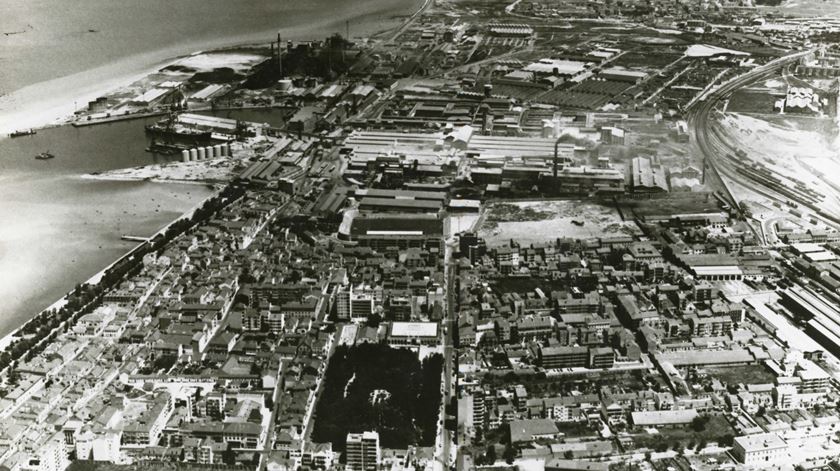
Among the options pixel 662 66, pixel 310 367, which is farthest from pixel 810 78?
pixel 310 367

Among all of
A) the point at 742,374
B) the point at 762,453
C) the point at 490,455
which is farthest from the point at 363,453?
the point at 742,374

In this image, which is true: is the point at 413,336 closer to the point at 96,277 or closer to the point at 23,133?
the point at 96,277

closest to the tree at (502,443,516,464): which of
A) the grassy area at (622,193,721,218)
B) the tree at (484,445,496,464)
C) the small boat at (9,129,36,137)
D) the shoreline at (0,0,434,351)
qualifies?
the tree at (484,445,496,464)

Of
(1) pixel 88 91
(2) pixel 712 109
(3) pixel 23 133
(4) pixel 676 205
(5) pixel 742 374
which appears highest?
(2) pixel 712 109

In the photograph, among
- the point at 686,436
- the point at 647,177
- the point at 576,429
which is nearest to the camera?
the point at 686,436

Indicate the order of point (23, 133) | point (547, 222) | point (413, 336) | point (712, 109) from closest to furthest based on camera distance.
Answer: point (413, 336), point (547, 222), point (23, 133), point (712, 109)

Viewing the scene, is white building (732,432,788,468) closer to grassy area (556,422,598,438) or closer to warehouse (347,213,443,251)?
grassy area (556,422,598,438)

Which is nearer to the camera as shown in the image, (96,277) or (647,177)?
(96,277)
